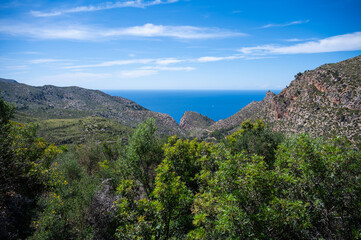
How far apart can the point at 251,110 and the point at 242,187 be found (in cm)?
14993

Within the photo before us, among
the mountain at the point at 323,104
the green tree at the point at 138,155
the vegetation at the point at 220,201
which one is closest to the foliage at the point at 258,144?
the green tree at the point at 138,155

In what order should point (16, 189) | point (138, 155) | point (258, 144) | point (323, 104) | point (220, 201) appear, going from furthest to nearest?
1. point (323, 104)
2. point (258, 144)
3. point (138, 155)
4. point (16, 189)
5. point (220, 201)

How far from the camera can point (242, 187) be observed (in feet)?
31.9

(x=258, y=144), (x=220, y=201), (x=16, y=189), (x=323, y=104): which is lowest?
(x=258, y=144)

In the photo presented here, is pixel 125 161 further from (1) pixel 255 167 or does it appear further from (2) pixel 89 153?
(1) pixel 255 167

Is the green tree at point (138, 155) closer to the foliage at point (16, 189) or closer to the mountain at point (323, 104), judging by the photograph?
the foliage at point (16, 189)

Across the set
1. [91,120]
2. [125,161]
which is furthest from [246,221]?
[91,120]

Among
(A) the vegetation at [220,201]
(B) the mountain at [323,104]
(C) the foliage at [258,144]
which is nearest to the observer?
(A) the vegetation at [220,201]

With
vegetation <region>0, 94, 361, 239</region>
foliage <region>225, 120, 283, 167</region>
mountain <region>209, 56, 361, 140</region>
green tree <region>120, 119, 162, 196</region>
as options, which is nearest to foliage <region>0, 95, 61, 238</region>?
vegetation <region>0, 94, 361, 239</region>

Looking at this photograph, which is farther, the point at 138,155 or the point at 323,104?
the point at 323,104

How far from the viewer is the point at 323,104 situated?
81.7 m

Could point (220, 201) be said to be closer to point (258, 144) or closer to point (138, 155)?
point (138, 155)

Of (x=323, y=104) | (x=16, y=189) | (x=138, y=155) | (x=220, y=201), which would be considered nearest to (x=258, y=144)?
(x=138, y=155)

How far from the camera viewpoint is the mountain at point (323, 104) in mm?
67938
